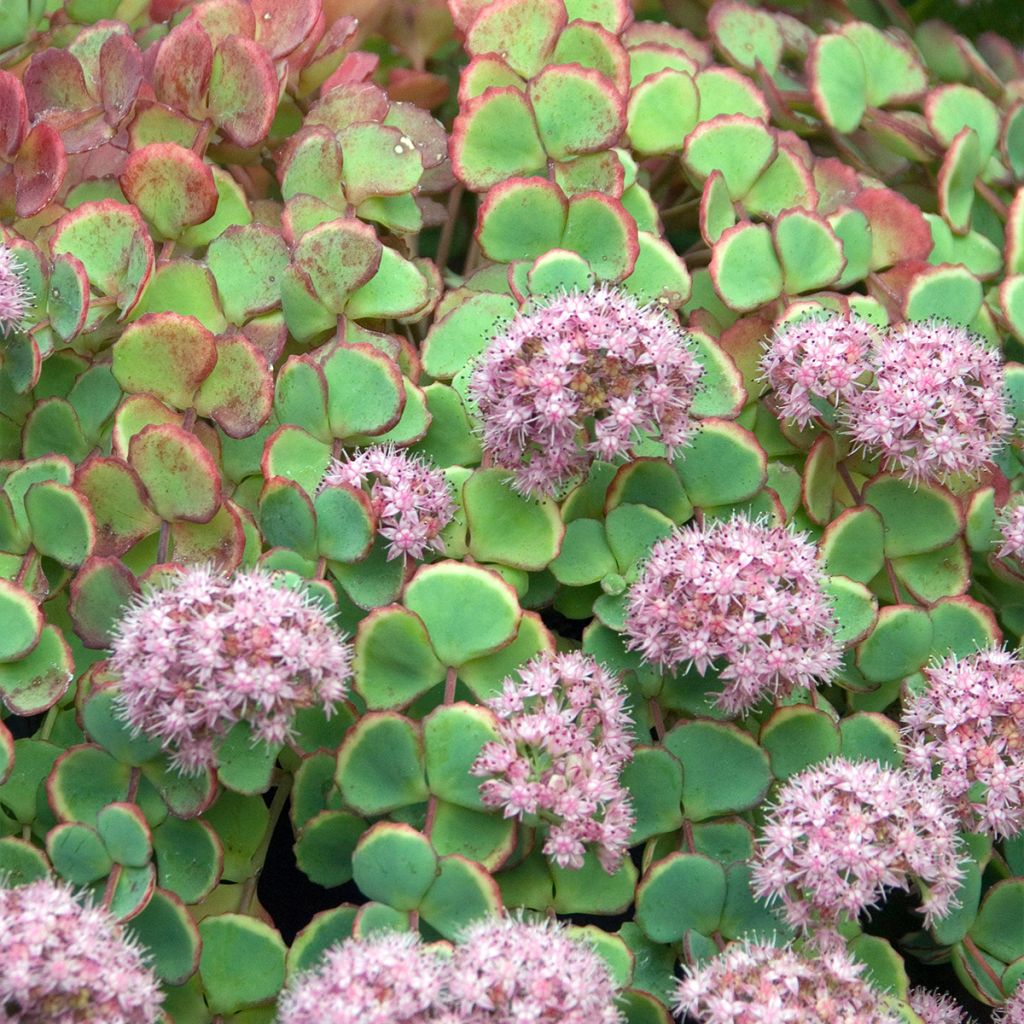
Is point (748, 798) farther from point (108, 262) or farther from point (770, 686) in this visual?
point (108, 262)

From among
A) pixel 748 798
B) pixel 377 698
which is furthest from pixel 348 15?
pixel 748 798

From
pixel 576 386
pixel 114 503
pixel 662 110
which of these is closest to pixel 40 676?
pixel 114 503

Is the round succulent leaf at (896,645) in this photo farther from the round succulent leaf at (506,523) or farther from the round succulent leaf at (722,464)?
the round succulent leaf at (506,523)

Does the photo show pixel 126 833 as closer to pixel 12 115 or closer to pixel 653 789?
pixel 653 789

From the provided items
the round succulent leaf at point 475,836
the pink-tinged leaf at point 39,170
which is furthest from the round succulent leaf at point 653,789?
the pink-tinged leaf at point 39,170

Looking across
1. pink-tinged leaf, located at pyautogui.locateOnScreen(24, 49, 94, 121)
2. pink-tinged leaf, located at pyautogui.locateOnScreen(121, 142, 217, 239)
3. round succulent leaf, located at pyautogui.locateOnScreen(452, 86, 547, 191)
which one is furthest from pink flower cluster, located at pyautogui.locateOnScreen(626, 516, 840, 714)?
pink-tinged leaf, located at pyautogui.locateOnScreen(24, 49, 94, 121)
